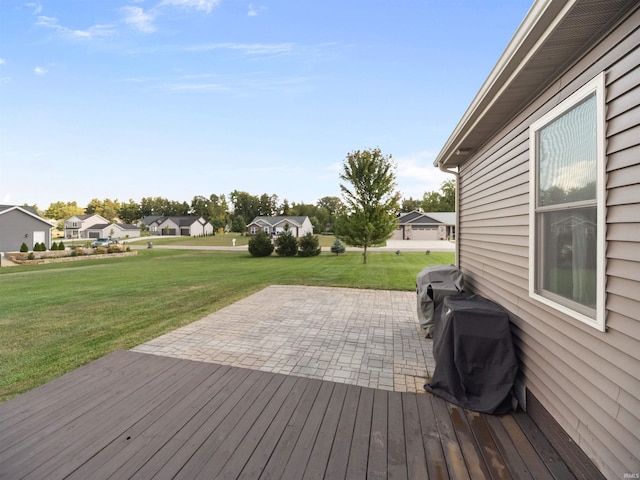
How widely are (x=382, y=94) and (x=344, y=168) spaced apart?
4.31m

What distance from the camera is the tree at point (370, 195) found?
14.5 m

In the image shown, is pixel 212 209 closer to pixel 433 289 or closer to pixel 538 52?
pixel 433 289

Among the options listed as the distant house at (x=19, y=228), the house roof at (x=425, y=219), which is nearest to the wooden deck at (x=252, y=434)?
the distant house at (x=19, y=228)

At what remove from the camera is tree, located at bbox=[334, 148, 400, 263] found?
1448 centimetres

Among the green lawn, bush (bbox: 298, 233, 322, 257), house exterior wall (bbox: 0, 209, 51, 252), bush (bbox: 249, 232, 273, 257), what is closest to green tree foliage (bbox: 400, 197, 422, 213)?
bush (bbox: 298, 233, 322, 257)

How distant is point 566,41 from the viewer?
1718 mm

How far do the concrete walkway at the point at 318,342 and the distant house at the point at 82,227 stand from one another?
191 ft

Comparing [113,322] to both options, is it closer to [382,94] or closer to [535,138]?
[535,138]

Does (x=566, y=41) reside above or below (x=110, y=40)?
below

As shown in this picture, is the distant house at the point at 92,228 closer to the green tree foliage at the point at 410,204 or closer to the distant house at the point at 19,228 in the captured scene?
the distant house at the point at 19,228

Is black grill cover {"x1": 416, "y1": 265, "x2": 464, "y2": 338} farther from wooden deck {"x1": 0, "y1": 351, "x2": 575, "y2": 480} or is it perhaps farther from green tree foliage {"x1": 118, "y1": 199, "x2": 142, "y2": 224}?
green tree foliage {"x1": 118, "y1": 199, "x2": 142, "y2": 224}

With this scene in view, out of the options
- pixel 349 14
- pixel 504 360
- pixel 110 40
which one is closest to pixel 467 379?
pixel 504 360

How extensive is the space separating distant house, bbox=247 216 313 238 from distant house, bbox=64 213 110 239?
26703 millimetres

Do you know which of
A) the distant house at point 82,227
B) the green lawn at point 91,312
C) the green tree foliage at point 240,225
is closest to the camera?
the green lawn at point 91,312
